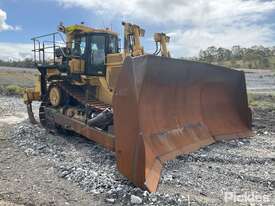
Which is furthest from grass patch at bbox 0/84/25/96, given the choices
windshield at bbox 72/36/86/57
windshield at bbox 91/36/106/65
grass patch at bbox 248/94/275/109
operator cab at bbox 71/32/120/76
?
windshield at bbox 91/36/106/65

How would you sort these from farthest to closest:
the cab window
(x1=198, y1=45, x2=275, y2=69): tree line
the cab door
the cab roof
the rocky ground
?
(x1=198, y1=45, x2=275, y2=69): tree line → the cab roof → the cab window → the cab door → the rocky ground

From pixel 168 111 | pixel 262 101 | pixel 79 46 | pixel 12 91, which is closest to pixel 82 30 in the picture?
pixel 79 46

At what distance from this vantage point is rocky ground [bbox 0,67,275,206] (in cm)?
493

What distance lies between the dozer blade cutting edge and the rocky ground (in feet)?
0.74

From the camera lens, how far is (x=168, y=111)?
6.53m

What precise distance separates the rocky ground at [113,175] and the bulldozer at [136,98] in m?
0.23

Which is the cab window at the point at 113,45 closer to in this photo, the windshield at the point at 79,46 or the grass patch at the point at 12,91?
the windshield at the point at 79,46

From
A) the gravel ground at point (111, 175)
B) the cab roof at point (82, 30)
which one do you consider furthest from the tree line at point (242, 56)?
the gravel ground at point (111, 175)

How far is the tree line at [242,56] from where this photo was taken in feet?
170

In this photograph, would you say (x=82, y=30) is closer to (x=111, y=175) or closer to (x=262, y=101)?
(x=111, y=175)

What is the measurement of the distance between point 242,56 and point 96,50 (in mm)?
50093

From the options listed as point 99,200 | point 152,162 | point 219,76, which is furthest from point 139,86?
point 219,76

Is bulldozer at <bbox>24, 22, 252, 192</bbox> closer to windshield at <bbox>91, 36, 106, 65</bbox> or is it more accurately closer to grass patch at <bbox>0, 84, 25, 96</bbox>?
windshield at <bbox>91, 36, 106, 65</bbox>

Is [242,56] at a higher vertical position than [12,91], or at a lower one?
higher
